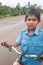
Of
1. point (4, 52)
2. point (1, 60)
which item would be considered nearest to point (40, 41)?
point (1, 60)

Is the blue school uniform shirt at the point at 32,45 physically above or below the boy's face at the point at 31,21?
below

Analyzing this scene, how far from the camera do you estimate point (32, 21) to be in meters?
3.15

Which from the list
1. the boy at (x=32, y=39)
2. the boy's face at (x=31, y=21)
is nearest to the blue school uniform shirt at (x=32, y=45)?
the boy at (x=32, y=39)

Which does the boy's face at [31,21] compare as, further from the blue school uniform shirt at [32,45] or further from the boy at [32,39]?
the blue school uniform shirt at [32,45]

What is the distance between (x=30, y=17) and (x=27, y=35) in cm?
24

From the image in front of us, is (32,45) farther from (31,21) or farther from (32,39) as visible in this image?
(31,21)

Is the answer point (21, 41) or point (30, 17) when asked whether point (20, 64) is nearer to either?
point (21, 41)

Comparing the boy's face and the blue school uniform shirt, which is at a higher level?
the boy's face

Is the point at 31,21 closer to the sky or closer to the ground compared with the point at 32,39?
closer to the sky

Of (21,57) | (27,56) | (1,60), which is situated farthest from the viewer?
(1,60)

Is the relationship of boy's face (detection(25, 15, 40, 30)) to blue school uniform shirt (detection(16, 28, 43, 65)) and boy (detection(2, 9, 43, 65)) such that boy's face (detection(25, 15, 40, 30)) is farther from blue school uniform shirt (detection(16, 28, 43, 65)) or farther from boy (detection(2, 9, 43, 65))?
blue school uniform shirt (detection(16, 28, 43, 65))

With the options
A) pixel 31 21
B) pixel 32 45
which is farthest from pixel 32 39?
pixel 31 21

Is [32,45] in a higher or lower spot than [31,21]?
lower

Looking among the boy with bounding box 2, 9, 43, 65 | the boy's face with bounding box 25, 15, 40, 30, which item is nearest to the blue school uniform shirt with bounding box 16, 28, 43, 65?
the boy with bounding box 2, 9, 43, 65
